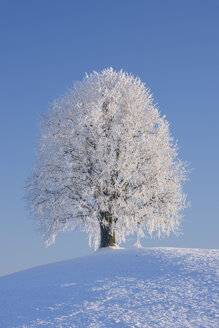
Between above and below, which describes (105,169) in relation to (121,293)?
above

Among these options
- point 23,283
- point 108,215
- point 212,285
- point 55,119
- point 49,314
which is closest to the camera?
point 49,314

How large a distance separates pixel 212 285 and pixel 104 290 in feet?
11.6

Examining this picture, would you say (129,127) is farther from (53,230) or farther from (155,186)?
(53,230)

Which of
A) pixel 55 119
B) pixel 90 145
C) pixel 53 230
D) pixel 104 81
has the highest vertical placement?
pixel 104 81

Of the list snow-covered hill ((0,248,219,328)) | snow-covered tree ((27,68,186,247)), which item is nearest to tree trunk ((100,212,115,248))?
snow-covered tree ((27,68,186,247))

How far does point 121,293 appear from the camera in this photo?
1270 centimetres

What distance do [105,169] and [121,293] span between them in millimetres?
9284

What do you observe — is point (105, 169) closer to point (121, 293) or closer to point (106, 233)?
Answer: point (106, 233)

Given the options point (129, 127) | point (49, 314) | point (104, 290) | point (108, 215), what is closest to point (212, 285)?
point (104, 290)

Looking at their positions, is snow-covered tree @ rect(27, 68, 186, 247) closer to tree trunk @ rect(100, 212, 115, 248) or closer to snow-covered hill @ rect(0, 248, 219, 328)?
tree trunk @ rect(100, 212, 115, 248)

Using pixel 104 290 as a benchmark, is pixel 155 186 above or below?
above

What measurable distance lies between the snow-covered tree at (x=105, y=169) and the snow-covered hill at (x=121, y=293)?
3983 mm

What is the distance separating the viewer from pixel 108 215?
21938 millimetres

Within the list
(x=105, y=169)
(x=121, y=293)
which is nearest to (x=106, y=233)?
(x=105, y=169)
